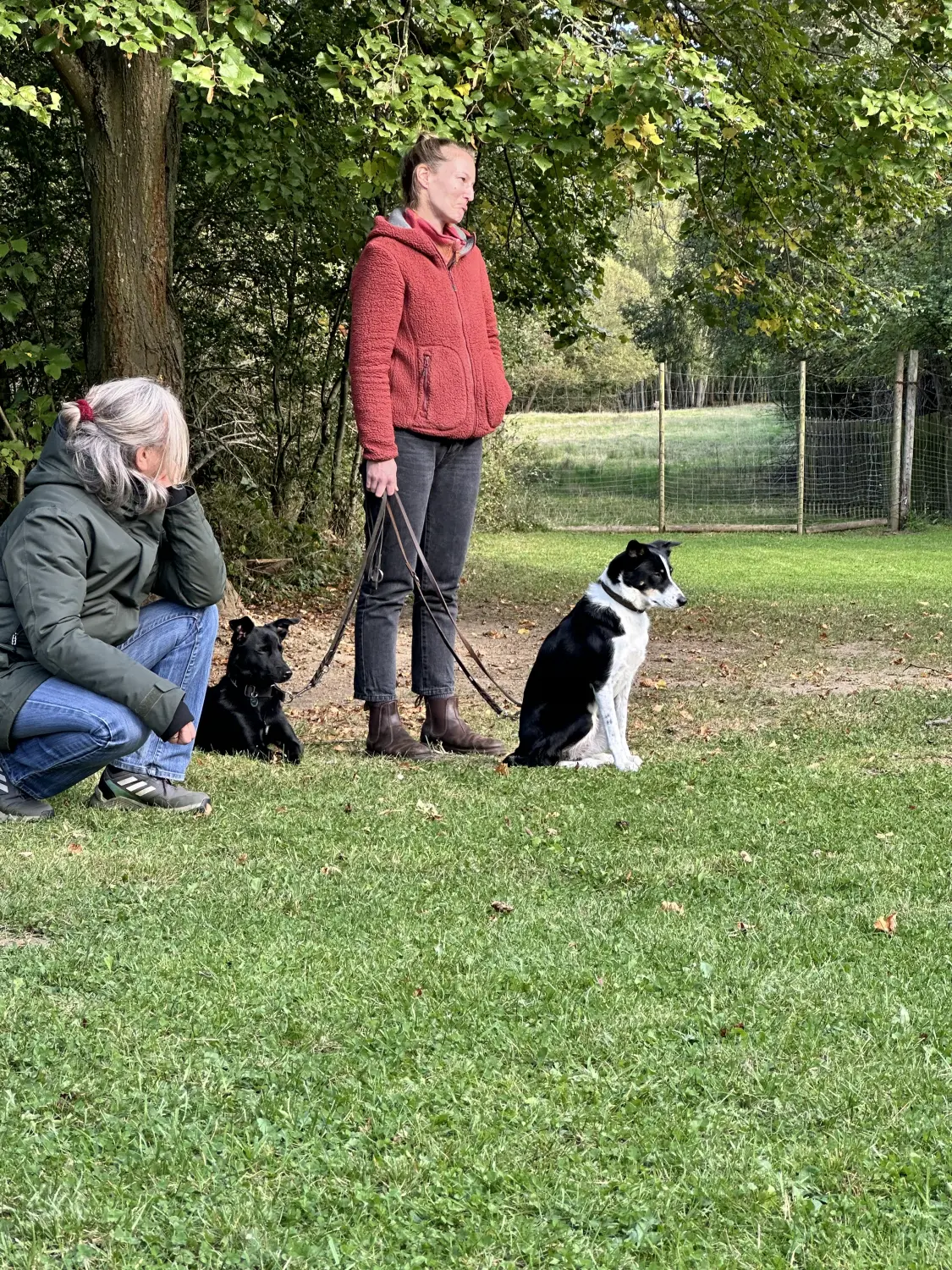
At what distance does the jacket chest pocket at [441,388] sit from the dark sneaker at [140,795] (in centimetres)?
187

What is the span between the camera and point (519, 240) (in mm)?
14469

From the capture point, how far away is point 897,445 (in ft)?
67.3

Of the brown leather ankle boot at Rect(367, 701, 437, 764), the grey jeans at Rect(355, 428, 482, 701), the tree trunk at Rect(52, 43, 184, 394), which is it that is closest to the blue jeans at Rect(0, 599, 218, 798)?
the grey jeans at Rect(355, 428, 482, 701)

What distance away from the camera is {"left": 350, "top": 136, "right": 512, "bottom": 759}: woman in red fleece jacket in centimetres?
554

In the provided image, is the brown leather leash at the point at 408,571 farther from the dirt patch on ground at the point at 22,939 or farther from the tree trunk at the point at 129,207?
the tree trunk at the point at 129,207

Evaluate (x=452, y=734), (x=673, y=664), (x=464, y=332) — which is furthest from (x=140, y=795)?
(x=673, y=664)

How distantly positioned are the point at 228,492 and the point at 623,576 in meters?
7.82

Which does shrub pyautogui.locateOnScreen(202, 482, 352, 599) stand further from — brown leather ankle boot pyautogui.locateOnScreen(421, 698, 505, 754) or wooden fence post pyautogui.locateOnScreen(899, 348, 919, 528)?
wooden fence post pyautogui.locateOnScreen(899, 348, 919, 528)

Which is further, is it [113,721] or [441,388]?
[441,388]

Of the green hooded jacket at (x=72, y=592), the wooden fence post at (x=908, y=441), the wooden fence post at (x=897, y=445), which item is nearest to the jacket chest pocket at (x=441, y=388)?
the green hooded jacket at (x=72, y=592)

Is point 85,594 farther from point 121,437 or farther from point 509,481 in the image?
point 509,481

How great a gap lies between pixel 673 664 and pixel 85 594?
5428 mm

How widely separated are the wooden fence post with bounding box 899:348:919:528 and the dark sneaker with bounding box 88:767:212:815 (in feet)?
58.1

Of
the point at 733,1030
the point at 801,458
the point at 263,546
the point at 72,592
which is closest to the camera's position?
the point at 733,1030
